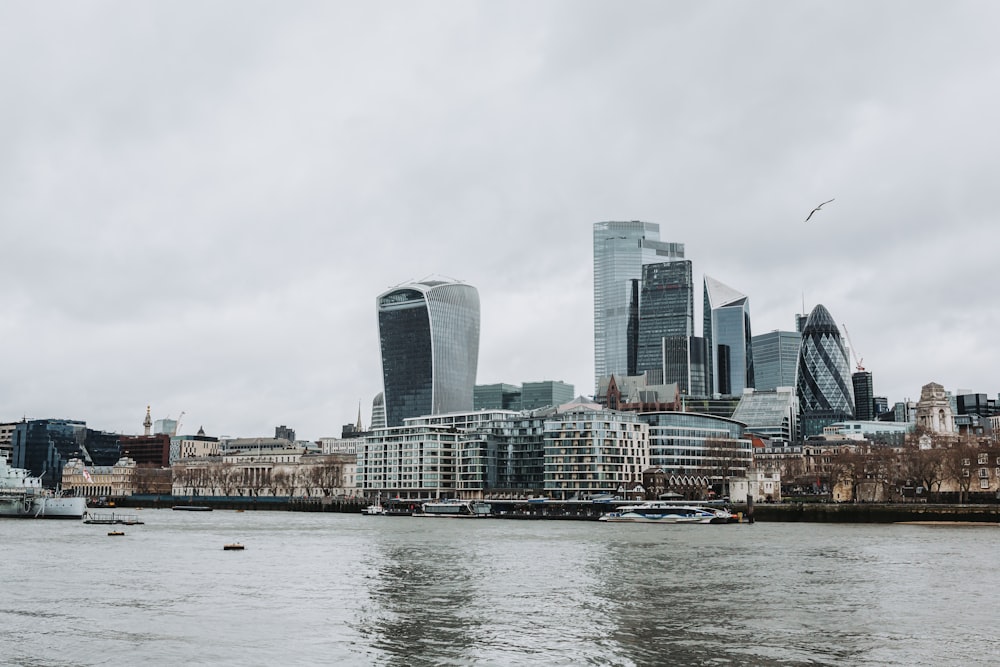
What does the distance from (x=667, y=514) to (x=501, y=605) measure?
4458 inches

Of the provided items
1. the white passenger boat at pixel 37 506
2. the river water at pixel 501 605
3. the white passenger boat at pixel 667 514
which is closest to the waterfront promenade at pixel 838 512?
the white passenger boat at pixel 667 514

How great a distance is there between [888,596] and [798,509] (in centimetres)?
11079

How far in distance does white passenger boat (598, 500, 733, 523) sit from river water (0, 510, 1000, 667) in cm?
6417

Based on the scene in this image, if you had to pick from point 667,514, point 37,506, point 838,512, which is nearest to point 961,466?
point 838,512

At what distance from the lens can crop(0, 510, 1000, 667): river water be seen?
37.9m

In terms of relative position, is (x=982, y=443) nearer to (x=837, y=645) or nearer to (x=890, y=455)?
(x=890, y=455)

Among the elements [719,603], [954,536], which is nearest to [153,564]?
[719,603]

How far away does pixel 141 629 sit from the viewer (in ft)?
140

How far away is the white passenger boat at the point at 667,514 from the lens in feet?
512

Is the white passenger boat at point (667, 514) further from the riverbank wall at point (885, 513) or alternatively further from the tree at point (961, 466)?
the tree at point (961, 466)

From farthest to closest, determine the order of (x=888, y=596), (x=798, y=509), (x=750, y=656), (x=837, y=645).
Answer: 1. (x=798, y=509)
2. (x=888, y=596)
3. (x=837, y=645)
4. (x=750, y=656)

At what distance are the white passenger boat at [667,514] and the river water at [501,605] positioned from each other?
64171 mm

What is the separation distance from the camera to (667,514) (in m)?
160

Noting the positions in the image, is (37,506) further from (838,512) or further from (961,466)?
(961,466)
